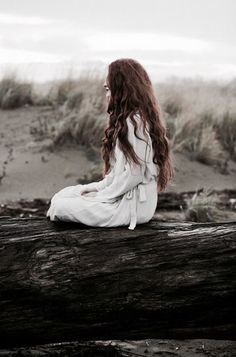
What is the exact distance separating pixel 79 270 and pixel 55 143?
867 centimetres

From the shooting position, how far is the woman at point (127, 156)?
5.41 m

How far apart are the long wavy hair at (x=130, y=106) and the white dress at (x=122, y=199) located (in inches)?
1.8

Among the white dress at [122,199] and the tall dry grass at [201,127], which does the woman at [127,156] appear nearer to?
Answer: the white dress at [122,199]

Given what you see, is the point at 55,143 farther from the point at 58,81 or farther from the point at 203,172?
the point at 58,81

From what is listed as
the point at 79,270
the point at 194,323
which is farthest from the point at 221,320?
the point at 79,270

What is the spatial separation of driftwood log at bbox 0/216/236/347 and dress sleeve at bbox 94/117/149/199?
355 mm

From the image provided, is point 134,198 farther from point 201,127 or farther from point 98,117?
point 201,127

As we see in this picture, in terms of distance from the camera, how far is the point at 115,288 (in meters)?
5.06

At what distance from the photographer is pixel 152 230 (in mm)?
5391

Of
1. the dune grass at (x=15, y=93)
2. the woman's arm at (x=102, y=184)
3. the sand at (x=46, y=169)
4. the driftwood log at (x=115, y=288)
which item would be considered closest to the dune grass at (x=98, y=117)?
the dune grass at (x=15, y=93)

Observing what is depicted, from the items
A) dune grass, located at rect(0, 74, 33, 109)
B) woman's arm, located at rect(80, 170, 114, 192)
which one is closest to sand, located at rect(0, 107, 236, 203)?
dune grass, located at rect(0, 74, 33, 109)

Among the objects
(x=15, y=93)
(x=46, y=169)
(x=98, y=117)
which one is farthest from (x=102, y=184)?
(x=15, y=93)

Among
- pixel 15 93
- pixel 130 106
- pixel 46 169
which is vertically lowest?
pixel 46 169

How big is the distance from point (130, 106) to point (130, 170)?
462 millimetres
